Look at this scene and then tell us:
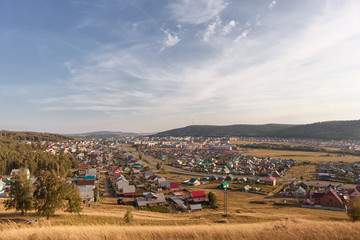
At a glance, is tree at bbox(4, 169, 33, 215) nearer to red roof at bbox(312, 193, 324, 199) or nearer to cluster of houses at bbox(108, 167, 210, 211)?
cluster of houses at bbox(108, 167, 210, 211)

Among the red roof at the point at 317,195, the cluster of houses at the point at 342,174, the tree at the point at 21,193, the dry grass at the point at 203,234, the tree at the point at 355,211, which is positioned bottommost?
the cluster of houses at the point at 342,174

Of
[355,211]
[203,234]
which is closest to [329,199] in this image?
[355,211]

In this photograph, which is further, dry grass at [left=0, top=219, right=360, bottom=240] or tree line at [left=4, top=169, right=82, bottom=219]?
tree line at [left=4, top=169, right=82, bottom=219]

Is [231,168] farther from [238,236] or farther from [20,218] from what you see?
[238,236]

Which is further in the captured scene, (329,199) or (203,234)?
(329,199)

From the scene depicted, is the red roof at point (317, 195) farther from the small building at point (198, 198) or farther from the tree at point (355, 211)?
the small building at point (198, 198)

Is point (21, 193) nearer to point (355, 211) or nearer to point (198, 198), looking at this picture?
point (198, 198)

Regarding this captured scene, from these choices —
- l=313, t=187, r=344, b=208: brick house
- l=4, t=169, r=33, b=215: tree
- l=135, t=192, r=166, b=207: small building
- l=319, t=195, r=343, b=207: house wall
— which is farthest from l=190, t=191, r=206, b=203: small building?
l=4, t=169, r=33, b=215: tree

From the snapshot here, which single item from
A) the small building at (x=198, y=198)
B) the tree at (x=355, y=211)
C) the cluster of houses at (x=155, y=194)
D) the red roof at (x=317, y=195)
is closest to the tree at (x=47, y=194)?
the cluster of houses at (x=155, y=194)

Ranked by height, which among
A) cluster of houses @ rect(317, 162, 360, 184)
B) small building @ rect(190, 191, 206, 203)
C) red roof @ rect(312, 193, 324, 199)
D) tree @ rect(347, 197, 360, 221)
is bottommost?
cluster of houses @ rect(317, 162, 360, 184)
